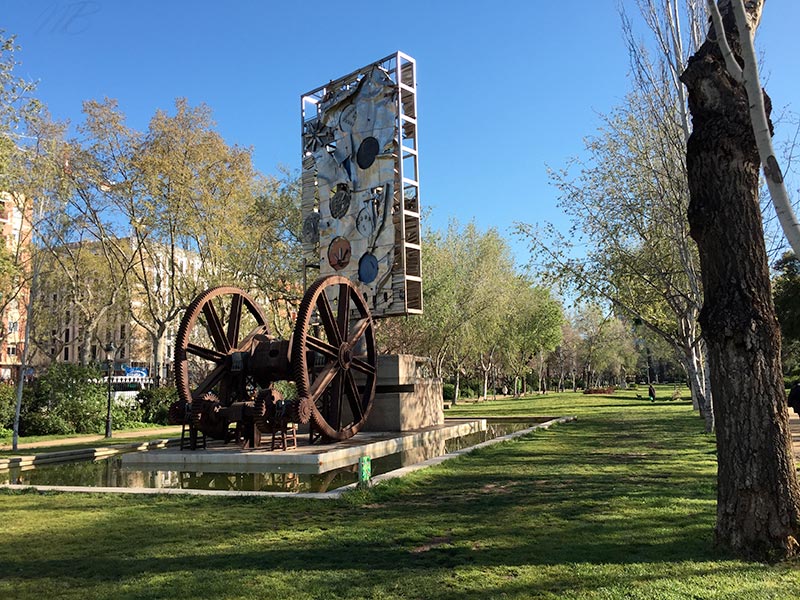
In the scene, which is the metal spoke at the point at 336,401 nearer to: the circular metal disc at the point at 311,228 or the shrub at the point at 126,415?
the circular metal disc at the point at 311,228

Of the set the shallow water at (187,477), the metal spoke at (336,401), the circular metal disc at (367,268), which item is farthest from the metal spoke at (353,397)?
the circular metal disc at (367,268)

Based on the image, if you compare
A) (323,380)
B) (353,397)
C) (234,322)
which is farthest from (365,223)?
(323,380)

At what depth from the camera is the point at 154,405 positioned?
26.9 metres

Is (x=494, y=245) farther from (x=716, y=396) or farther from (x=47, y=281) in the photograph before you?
(x=716, y=396)

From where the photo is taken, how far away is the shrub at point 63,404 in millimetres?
21594

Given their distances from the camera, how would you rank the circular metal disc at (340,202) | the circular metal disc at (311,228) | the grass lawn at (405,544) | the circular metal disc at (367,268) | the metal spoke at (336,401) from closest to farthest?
1. the grass lawn at (405,544)
2. the metal spoke at (336,401)
3. the circular metal disc at (367,268)
4. the circular metal disc at (340,202)
5. the circular metal disc at (311,228)

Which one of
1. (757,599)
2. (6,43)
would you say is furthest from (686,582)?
(6,43)

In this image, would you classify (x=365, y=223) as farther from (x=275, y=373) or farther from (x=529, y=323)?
(x=529, y=323)

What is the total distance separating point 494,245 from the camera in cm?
4012

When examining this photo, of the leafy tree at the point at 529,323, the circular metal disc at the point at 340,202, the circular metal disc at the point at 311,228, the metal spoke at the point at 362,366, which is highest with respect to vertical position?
the circular metal disc at the point at 340,202

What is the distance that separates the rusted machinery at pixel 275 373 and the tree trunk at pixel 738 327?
957cm

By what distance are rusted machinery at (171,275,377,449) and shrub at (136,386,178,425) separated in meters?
10.1

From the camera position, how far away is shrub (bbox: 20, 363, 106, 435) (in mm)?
21594

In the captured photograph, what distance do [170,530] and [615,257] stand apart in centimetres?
1703
